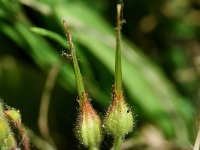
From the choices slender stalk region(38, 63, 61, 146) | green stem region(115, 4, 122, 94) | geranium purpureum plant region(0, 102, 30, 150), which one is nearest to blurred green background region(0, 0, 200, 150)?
slender stalk region(38, 63, 61, 146)

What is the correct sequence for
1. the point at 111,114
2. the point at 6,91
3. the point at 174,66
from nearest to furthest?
the point at 111,114 < the point at 6,91 < the point at 174,66

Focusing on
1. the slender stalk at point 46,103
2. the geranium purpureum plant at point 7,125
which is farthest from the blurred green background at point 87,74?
the geranium purpureum plant at point 7,125

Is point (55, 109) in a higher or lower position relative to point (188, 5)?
lower

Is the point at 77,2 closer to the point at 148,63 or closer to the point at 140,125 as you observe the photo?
the point at 148,63

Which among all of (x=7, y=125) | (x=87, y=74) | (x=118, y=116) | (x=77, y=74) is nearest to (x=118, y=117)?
(x=118, y=116)

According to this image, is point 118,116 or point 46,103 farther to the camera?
point 46,103

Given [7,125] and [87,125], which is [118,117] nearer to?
[87,125]

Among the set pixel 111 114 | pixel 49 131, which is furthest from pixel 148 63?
pixel 111 114
